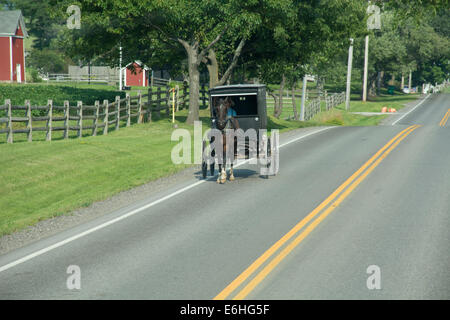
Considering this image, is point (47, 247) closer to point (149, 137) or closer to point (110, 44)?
point (149, 137)

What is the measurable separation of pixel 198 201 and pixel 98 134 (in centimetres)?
1550

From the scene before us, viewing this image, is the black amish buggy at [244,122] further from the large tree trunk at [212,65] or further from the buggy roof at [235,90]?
the large tree trunk at [212,65]

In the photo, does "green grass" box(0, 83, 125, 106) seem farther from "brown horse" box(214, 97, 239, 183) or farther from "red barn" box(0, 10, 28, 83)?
"red barn" box(0, 10, 28, 83)

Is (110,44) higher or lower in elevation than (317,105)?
higher

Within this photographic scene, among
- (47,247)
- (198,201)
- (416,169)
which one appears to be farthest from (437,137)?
(47,247)

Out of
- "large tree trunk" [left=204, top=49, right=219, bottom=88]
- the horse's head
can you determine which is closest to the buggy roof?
the horse's head

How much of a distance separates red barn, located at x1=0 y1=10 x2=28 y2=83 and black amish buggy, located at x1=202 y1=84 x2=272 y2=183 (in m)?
49.7

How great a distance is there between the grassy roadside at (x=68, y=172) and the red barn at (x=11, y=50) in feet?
141

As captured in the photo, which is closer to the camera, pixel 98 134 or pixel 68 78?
pixel 98 134

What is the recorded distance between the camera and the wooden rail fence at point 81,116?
22531 mm

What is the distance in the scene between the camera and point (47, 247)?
10.4m

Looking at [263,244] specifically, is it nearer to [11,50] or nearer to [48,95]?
[48,95]

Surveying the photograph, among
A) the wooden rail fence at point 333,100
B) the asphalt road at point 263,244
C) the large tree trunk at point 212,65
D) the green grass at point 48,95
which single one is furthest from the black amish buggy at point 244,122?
the wooden rail fence at point 333,100

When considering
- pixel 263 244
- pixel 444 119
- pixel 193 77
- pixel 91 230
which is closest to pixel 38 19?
pixel 444 119
